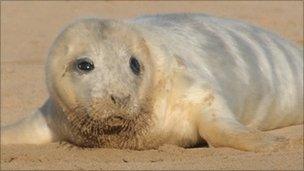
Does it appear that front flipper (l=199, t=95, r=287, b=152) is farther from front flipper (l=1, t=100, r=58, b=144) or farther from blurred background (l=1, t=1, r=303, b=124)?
blurred background (l=1, t=1, r=303, b=124)

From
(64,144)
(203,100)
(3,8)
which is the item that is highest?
(203,100)

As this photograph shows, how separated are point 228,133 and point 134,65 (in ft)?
2.02

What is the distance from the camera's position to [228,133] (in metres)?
4.73

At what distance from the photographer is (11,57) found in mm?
11250

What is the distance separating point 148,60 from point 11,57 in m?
6.53

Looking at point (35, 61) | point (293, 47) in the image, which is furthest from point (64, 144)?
point (35, 61)

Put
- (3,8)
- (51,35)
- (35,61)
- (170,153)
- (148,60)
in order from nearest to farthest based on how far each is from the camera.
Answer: (170,153) < (148,60) < (35,61) < (51,35) < (3,8)

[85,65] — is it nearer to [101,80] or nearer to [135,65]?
[101,80]

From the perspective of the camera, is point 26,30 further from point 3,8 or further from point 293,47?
point 293,47

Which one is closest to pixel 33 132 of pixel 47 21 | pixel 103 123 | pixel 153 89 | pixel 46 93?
pixel 153 89

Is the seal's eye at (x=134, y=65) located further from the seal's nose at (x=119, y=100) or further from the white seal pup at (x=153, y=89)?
the seal's nose at (x=119, y=100)

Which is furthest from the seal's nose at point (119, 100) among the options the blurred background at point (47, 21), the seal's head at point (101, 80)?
the blurred background at point (47, 21)

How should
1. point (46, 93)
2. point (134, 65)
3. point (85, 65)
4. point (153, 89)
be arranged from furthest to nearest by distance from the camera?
1. point (46, 93)
2. point (153, 89)
3. point (134, 65)
4. point (85, 65)

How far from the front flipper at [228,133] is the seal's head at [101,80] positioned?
0.34 metres
